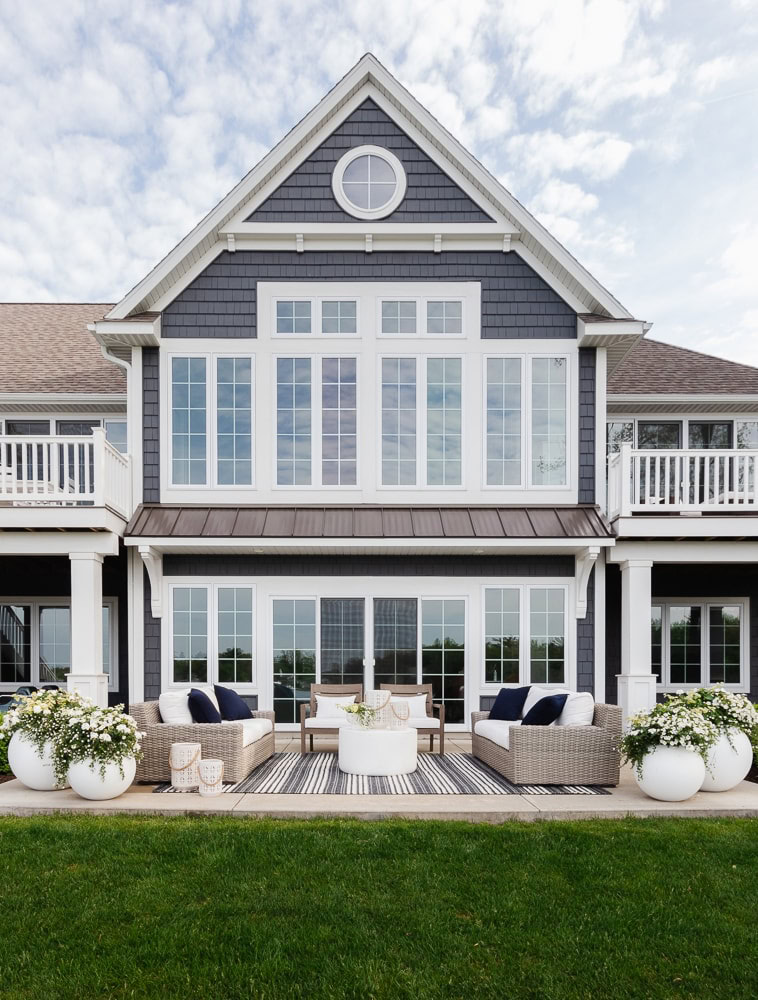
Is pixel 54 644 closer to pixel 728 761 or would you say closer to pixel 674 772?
pixel 674 772

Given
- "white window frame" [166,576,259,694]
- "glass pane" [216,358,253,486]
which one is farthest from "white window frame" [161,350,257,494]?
"white window frame" [166,576,259,694]

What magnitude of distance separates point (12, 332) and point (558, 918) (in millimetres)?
13884

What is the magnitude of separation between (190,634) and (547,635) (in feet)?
16.2

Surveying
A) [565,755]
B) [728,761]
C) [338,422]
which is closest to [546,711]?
[565,755]

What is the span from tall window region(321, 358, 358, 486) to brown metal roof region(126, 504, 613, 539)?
52 cm

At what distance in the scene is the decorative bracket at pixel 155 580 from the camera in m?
10.2

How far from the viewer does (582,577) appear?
10.4 m

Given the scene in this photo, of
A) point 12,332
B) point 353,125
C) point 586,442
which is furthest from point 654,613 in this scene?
point 12,332

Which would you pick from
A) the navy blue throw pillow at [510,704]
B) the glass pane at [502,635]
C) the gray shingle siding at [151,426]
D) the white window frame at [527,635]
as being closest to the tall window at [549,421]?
the white window frame at [527,635]

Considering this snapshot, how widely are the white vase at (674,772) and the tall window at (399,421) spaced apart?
5.15 m

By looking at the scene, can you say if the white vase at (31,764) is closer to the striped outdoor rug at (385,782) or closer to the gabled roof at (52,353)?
the striped outdoor rug at (385,782)

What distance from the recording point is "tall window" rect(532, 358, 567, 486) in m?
10.7

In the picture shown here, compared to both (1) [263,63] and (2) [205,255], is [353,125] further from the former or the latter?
(1) [263,63]

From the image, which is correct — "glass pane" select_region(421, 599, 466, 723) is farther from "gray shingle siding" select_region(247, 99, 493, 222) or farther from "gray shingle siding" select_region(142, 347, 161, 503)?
"gray shingle siding" select_region(247, 99, 493, 222)
